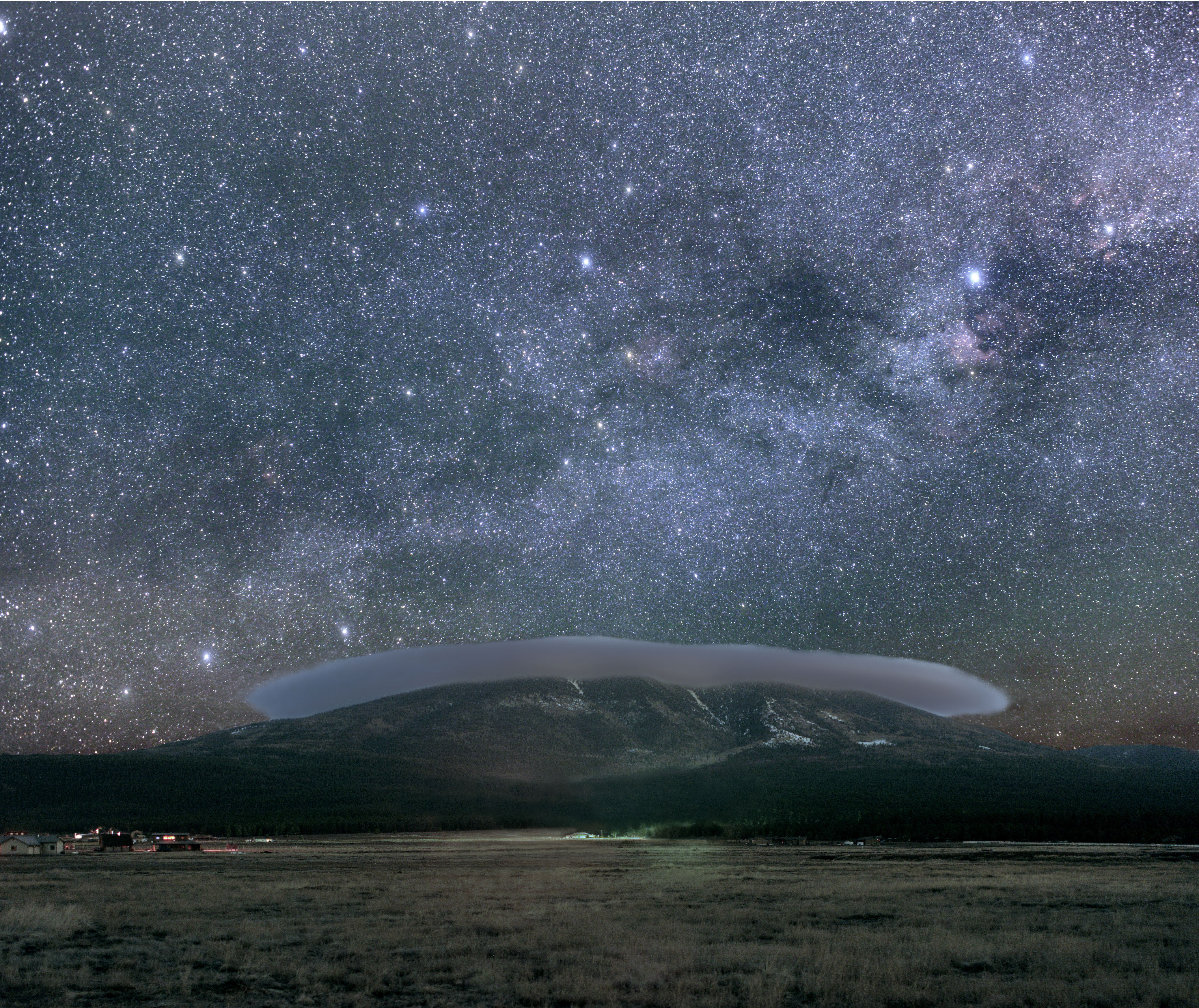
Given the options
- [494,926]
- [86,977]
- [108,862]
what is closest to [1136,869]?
[494,926]

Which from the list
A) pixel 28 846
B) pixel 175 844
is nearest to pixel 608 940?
pixel 28 846

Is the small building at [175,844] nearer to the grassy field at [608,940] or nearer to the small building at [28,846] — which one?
the small building at [28,846]

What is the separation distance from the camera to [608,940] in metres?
18.7

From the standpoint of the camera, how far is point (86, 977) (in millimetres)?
14914

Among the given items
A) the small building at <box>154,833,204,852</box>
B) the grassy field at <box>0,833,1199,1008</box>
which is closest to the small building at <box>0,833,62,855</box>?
Result: the small building at <box>154,833,204,852</box>

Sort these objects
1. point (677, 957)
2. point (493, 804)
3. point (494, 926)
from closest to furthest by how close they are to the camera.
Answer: point (677, 957) → point (494, 926) → point (493, 804)

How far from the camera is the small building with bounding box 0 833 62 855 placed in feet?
233

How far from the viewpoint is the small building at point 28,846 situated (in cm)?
7106

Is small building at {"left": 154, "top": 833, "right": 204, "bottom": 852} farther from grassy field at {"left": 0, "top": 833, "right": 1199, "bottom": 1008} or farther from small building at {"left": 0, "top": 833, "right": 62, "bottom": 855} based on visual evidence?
grassy field at {"left": 0, "top": 833, "right": 1199, "bottom": 1008}

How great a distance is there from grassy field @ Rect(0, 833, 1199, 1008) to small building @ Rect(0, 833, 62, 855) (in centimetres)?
3878

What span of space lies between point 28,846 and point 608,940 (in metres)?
76.4

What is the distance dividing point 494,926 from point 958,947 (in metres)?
11.2

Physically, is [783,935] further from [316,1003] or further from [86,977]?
[86,977]

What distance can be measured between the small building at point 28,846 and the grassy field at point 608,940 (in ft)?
127
